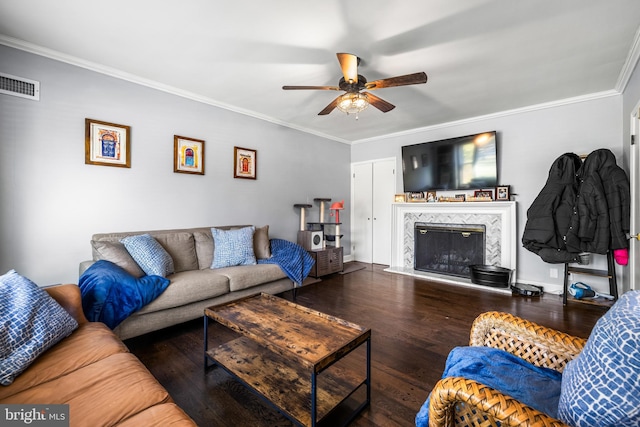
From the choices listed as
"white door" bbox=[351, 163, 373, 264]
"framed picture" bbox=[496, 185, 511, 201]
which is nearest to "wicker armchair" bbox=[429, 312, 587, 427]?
"framed picture" bbox=[496, 185, 511, 201]

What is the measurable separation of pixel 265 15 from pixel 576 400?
260cm

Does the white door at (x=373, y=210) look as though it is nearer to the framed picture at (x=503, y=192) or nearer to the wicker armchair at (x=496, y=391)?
the framed picture at (x=503, y=192)

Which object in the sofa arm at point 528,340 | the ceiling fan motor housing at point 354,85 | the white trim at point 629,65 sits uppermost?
the white trim at point 629,65

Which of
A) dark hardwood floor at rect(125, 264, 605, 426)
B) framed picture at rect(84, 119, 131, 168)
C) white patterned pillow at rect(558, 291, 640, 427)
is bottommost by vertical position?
dark hardwood floor at rect(125, 264, 605, 426)

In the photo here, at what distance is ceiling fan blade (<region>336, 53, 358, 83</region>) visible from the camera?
7.00 feet

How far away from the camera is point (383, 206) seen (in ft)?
18.0

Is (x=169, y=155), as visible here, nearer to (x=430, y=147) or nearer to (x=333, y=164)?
(x=333, y=164)

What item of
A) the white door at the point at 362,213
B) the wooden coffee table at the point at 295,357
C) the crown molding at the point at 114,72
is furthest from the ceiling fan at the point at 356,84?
the white door at the point at 362,213

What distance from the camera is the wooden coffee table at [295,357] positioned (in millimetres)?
1416

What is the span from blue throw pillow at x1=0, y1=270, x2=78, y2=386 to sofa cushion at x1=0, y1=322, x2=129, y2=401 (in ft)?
0.10

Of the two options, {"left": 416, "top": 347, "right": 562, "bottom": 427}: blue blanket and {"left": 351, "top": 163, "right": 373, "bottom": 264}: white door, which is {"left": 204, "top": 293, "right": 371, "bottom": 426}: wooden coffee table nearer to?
{"left": 416, "top": 347, "right": 562, "bottom": 427}: blue blanket

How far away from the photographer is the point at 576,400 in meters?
0.78

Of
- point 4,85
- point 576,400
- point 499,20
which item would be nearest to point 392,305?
point 576,400

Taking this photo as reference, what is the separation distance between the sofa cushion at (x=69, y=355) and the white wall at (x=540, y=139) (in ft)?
15.3
